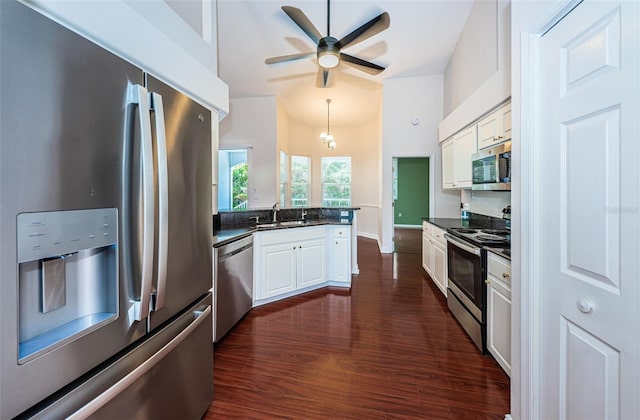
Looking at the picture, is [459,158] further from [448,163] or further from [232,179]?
[232,179]

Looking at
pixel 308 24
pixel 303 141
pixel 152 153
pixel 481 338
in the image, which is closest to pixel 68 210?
pixel 152 153

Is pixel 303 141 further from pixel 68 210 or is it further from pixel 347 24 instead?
pixel 68 210

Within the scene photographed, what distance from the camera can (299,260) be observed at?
10.4ft

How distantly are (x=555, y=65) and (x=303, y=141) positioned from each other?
689 centimetres

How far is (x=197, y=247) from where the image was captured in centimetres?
131

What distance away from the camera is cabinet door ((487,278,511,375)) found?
171 centimetres

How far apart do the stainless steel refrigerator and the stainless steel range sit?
Result: 82.2 inches

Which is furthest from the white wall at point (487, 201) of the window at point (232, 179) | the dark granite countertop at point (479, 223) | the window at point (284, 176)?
the window at point (232, 179)

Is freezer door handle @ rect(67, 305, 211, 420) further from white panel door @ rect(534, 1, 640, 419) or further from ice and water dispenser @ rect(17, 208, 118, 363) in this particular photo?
white panel door @ rect(534, 1, 640, 419)

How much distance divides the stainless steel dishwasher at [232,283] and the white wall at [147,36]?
122cm

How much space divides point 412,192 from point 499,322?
8202 millimetres

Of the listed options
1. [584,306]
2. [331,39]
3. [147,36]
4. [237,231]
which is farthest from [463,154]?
[147,36]

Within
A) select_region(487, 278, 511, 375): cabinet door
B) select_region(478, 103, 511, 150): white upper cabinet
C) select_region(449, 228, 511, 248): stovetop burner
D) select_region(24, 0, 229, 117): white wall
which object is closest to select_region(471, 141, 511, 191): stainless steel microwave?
select_region(478, 103, 511, 150): white upper cabinet

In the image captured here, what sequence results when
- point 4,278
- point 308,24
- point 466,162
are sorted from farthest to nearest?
point 466,162
point 308,24
point 4,278
